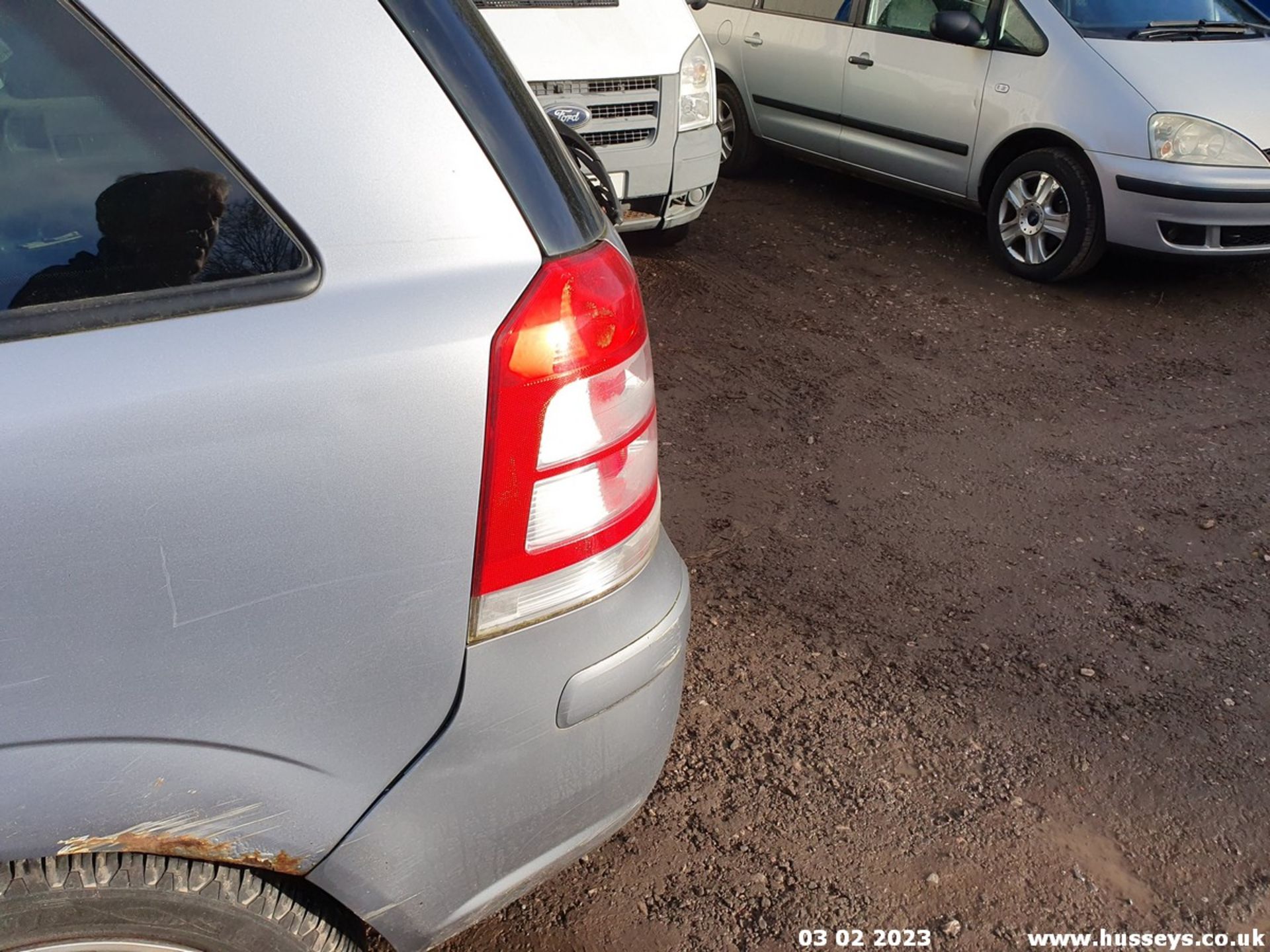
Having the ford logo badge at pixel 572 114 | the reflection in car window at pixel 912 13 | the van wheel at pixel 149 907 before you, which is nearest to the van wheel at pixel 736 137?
the reflection in car window at pixel 912 13

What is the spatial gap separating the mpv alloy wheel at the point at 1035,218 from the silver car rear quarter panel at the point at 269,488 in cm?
476

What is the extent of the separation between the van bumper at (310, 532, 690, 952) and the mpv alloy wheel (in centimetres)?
452

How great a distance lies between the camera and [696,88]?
17.3ft

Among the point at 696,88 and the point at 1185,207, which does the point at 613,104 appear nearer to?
the point at 696,88

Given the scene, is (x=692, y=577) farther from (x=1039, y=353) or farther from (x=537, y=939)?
(x=1039, y=353)

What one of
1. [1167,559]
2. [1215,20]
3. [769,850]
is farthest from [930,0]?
[769,850]

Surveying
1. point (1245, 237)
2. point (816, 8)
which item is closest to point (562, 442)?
point (1245, 237)

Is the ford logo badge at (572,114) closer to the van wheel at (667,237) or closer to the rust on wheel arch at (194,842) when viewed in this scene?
the van wheel at (667,237)

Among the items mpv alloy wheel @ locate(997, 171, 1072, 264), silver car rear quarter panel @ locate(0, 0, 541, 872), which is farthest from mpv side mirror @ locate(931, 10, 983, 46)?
silver car rear quarter panel @ locate(0, 0, 541, 872)

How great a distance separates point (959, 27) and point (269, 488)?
532cm

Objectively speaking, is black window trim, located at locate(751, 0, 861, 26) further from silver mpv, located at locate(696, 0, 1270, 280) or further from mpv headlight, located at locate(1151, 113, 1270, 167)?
mpv headlight, located at locate(1151, 113, 1270, 167)

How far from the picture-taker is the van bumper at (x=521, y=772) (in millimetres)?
1484

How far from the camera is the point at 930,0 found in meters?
6.02
